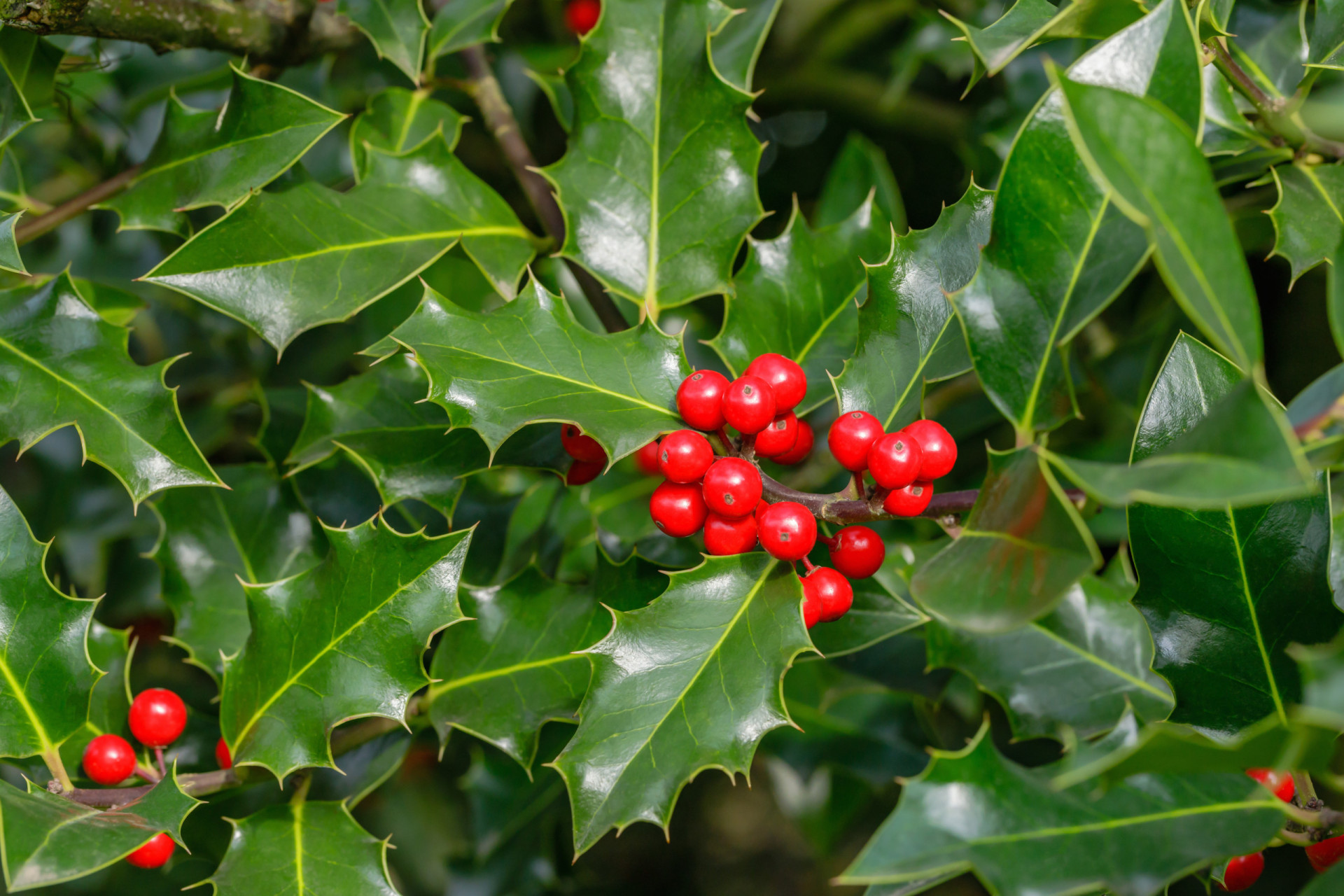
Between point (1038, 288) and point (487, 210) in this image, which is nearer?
point (1038, 288)

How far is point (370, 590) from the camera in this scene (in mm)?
929

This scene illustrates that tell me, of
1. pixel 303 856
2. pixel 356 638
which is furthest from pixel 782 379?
pixel 303 856

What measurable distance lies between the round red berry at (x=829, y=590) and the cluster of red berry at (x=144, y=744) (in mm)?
674

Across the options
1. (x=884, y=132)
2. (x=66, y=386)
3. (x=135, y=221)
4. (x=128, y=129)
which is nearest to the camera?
(x=66, y=386)

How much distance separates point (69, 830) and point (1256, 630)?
1066mm

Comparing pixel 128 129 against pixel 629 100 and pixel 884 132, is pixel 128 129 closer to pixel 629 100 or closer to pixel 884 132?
pixel 629 100

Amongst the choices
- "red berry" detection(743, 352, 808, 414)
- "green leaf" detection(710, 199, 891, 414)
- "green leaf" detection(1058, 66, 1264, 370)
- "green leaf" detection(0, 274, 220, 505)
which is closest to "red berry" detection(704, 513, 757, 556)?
"red berry" detection(743, 352, 808, 414)

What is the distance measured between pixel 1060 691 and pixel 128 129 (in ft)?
5.19

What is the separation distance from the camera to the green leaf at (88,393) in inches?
39.2

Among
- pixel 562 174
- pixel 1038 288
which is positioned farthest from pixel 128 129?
pixel 1038 288

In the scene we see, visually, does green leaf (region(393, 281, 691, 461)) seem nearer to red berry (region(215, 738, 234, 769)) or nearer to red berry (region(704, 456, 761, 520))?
red berry (region(704, 456, 761, 520))

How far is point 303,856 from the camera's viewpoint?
3.20 ft

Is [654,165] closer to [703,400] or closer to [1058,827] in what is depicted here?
[703,400]

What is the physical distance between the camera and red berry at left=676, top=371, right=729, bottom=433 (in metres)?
0.84
